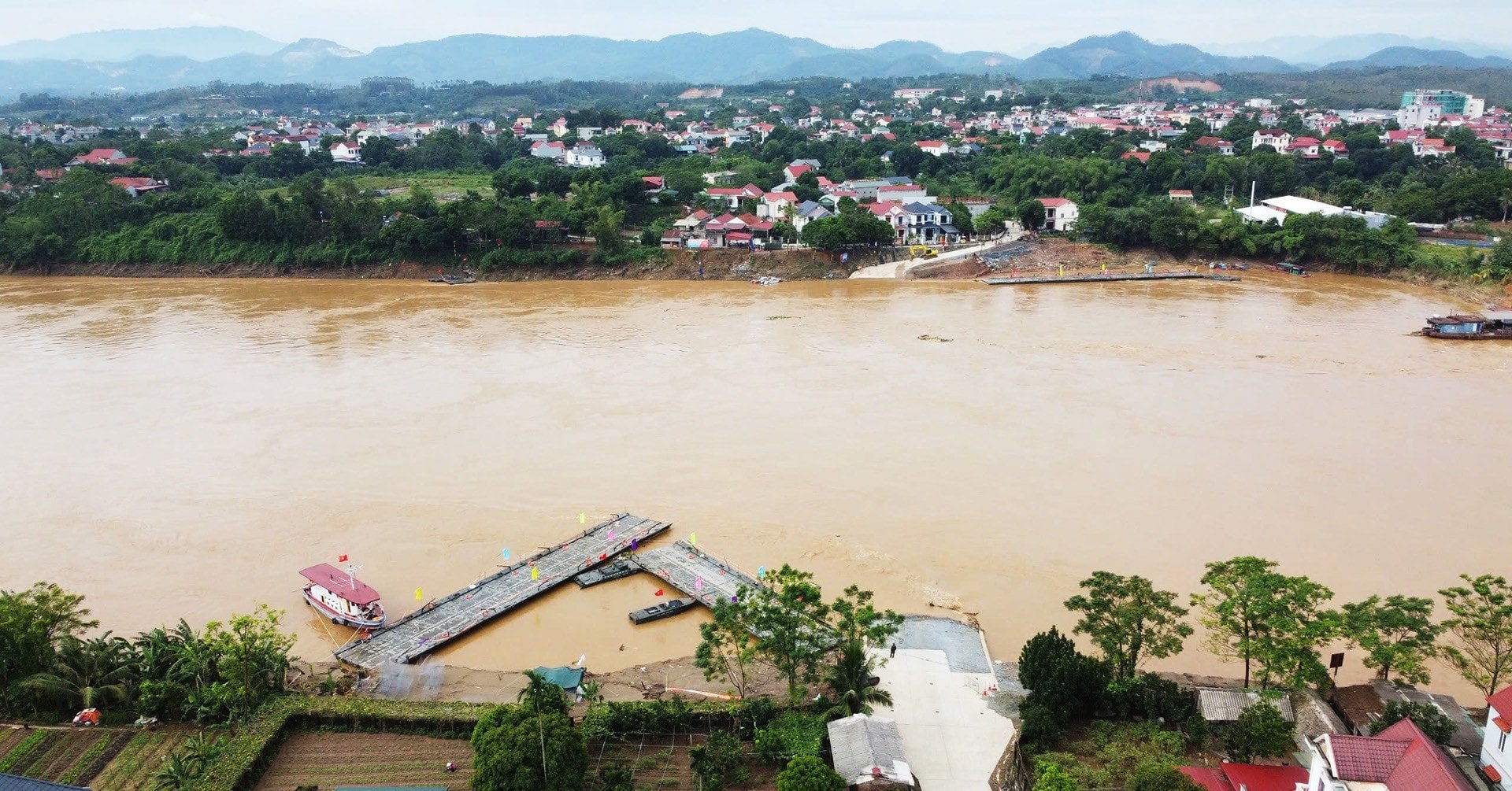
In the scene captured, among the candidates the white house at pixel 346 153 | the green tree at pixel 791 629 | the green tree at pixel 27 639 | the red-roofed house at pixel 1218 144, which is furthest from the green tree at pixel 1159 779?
the white house at pixel 346 153

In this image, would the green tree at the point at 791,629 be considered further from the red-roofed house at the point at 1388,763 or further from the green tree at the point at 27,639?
the green tree at the point at 27,639

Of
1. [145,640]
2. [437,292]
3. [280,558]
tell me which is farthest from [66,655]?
[437,292]

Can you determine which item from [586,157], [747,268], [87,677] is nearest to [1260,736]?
[87,677]

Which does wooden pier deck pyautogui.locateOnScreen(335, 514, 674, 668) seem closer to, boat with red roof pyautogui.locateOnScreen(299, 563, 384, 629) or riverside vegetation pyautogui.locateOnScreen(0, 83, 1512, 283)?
boat with red roof pyautogui.locateOnScreen(299, 563, 384, 629)

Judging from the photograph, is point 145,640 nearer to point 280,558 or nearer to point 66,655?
point 66,655

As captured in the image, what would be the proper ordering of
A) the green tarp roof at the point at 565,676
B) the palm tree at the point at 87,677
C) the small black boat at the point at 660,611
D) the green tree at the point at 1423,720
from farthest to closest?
1. the small black boat at the point at 660,611
2. the green tarp roof at the point at 565,676
3. the palm tree at the point at 87,677
4. the green tree at the point at 1423,720

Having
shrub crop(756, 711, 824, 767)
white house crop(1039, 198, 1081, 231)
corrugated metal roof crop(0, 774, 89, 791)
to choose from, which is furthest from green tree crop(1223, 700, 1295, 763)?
white house crop(1039, 198, 1081, 231)
